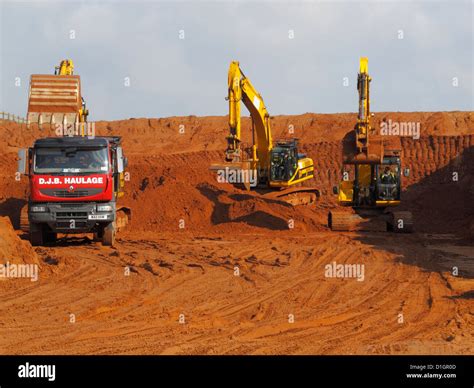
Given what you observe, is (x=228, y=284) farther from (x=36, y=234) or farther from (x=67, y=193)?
(x=36, y=234)

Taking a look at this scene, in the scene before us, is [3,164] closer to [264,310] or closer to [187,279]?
[187,279]

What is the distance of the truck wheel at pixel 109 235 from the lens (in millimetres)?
19641

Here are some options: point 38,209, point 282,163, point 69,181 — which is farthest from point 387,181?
point 38,209

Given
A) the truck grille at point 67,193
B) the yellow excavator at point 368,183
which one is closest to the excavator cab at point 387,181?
the yellow excavator at point 368,183

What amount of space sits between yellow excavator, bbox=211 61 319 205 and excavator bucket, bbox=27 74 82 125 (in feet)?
21.0

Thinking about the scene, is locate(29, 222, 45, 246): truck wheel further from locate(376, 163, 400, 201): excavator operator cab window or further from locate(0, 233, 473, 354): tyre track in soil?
locate(376, 163, 400, 201): excavator operator cab window

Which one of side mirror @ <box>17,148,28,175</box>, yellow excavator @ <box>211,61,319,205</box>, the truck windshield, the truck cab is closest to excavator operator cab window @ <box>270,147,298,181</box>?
yellow excavator @ <box>211,61,319,205</box>

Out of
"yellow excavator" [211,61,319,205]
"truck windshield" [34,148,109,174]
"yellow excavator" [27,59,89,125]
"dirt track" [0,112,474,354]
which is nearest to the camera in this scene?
"dirt track" [0,112,474,354]

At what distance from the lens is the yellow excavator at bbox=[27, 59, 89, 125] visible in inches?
1124

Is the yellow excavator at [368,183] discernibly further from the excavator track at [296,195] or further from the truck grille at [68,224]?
the truck grille at [68,224]

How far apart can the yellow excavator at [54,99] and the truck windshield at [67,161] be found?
397 inches

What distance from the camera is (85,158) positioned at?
18.5 metres

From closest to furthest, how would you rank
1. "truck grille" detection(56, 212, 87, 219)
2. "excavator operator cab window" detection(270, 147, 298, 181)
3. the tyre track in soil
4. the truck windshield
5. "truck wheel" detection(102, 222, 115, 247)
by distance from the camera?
the tyre track in soil
the truck windshield
"truck grille" detection(56, 212, 87, 219)
"truck wheel" detection(102, 222, 115, 247)
"excavator operator cab window" detection(270, 147, 298, 181)
